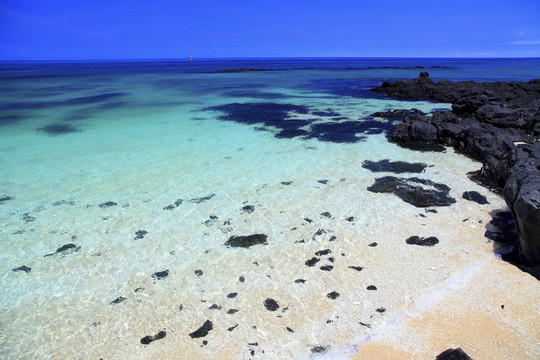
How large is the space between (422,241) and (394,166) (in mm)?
4798

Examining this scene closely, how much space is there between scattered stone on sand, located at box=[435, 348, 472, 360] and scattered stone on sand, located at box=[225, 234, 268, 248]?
3.74 meters

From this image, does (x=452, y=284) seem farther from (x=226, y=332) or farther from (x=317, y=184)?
(x=317, y=184)

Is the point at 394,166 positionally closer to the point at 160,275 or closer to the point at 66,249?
the point at 160,275

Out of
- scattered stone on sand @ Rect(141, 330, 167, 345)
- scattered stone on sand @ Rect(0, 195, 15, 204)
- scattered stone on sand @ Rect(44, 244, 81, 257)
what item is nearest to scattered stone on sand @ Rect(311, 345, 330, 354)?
scattered stone on sand @ Rect(141, 330, 167, 345)

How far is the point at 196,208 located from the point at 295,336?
4748mm

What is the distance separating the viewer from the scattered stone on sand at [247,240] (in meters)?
6.96

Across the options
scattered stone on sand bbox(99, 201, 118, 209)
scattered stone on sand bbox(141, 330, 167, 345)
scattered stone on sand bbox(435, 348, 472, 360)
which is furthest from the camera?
scattered stone on sand bbox(99, 201, 118, 209)

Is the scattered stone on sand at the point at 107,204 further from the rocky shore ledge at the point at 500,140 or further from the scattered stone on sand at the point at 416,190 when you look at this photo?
the rocky shore ledge at the point at 500,140

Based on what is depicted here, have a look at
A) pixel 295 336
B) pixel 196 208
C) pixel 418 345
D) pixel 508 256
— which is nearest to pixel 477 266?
pixel 508 256

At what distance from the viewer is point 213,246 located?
694 centimetres

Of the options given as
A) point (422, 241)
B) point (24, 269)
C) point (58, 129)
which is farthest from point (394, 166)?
point (58, 129)

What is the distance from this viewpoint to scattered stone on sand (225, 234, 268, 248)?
6957 millimetres

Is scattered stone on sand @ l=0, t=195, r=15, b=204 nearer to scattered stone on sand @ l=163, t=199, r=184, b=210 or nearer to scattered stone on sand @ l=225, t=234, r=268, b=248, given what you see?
scattered stone on sand @ l=163, t=199, r=184, b=210

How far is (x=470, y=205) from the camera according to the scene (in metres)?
8.21
